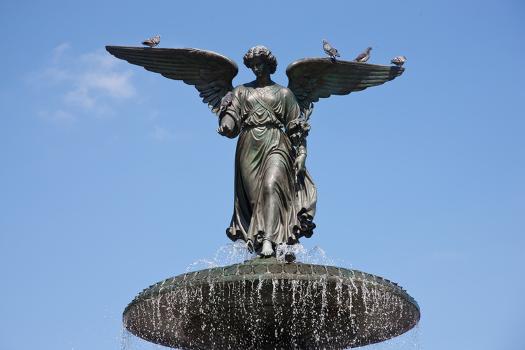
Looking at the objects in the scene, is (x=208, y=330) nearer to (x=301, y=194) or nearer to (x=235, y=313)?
(x=235, y=313)

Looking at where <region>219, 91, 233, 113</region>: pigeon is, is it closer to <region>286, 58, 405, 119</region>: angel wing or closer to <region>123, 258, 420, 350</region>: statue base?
<region>286, 58, 405, 119</region>: angel wing

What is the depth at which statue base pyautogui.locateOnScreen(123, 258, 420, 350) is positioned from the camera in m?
16.4

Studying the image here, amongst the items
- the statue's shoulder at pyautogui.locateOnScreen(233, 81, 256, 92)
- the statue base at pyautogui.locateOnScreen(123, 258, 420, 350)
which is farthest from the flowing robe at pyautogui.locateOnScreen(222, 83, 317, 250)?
the statue base at pyautogui.locateOnScreen(123, 258, 420, 350)

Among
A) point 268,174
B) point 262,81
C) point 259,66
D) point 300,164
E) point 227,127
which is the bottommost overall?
point 268,174

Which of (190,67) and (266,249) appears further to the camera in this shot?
(190,67)

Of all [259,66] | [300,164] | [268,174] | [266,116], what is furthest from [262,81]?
[268,174]

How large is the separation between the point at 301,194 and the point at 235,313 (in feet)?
9.92

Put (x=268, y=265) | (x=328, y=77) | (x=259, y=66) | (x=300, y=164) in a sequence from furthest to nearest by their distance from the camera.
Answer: (x=328, y=77) → (x=259, y=66) → (x=300, y=164) → (x=268, y=265)

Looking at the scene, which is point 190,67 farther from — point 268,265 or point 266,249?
point 268,265

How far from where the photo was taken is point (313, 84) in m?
20.6

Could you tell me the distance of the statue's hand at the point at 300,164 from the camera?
19.3 meters

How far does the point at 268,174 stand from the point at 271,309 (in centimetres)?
283

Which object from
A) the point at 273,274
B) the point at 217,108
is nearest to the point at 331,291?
the point at 273,274

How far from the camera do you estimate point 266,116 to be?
1942 centimetres
